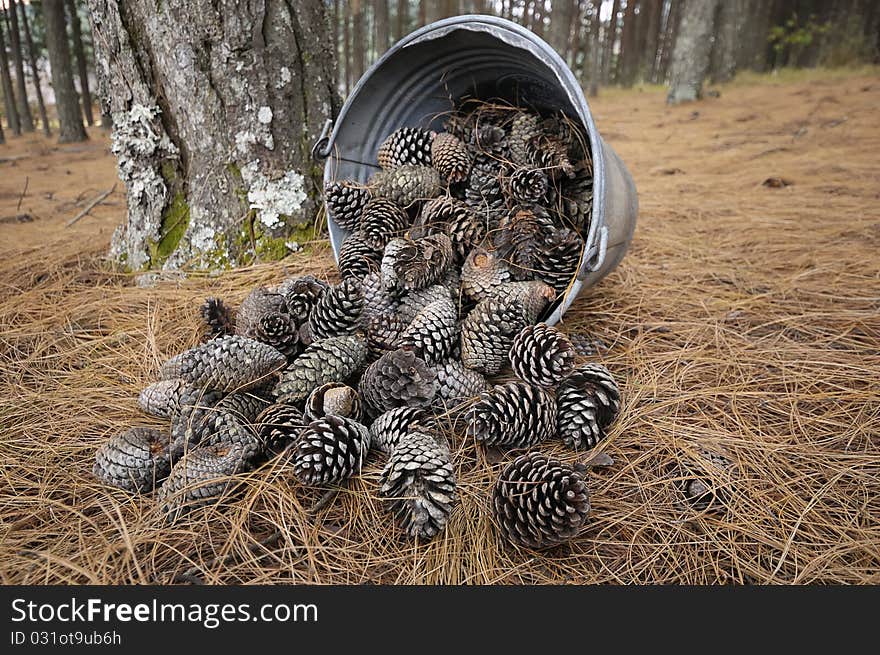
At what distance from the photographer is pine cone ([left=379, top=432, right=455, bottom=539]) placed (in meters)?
1.17

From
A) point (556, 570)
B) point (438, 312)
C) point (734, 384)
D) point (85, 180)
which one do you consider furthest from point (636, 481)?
point (85, 180)

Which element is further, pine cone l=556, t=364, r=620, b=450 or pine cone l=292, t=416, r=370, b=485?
pine cone l=556, t=364, r=620, b=450

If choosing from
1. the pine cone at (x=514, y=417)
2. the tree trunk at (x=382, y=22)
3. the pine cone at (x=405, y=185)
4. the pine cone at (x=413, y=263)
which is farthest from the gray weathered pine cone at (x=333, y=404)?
the tree trunk at (x=382, y=22)

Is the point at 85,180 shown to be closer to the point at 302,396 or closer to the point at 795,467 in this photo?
the point at 302,396

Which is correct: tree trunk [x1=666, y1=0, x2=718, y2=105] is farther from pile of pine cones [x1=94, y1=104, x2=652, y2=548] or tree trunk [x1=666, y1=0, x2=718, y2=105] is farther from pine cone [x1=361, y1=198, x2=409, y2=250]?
pine cone [x1=361, y1=198, x2=409, y2=250]

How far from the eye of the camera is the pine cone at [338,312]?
1653mm

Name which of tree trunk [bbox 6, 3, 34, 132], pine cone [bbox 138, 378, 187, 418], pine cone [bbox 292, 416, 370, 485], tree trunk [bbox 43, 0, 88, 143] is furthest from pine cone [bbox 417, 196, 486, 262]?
tree trunk [bbox 6, 3, 34, 132]

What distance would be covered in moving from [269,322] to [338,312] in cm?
20

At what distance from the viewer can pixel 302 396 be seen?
4.94 feet

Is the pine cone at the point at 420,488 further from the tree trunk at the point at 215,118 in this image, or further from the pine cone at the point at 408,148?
the tree trunk at the point at 215,118

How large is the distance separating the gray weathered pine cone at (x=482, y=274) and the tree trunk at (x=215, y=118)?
830 millimetres

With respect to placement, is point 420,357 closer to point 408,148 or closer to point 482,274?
point 482,274

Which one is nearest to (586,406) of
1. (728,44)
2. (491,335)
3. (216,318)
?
(491,335)

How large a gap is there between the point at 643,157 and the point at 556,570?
4.79 meters
